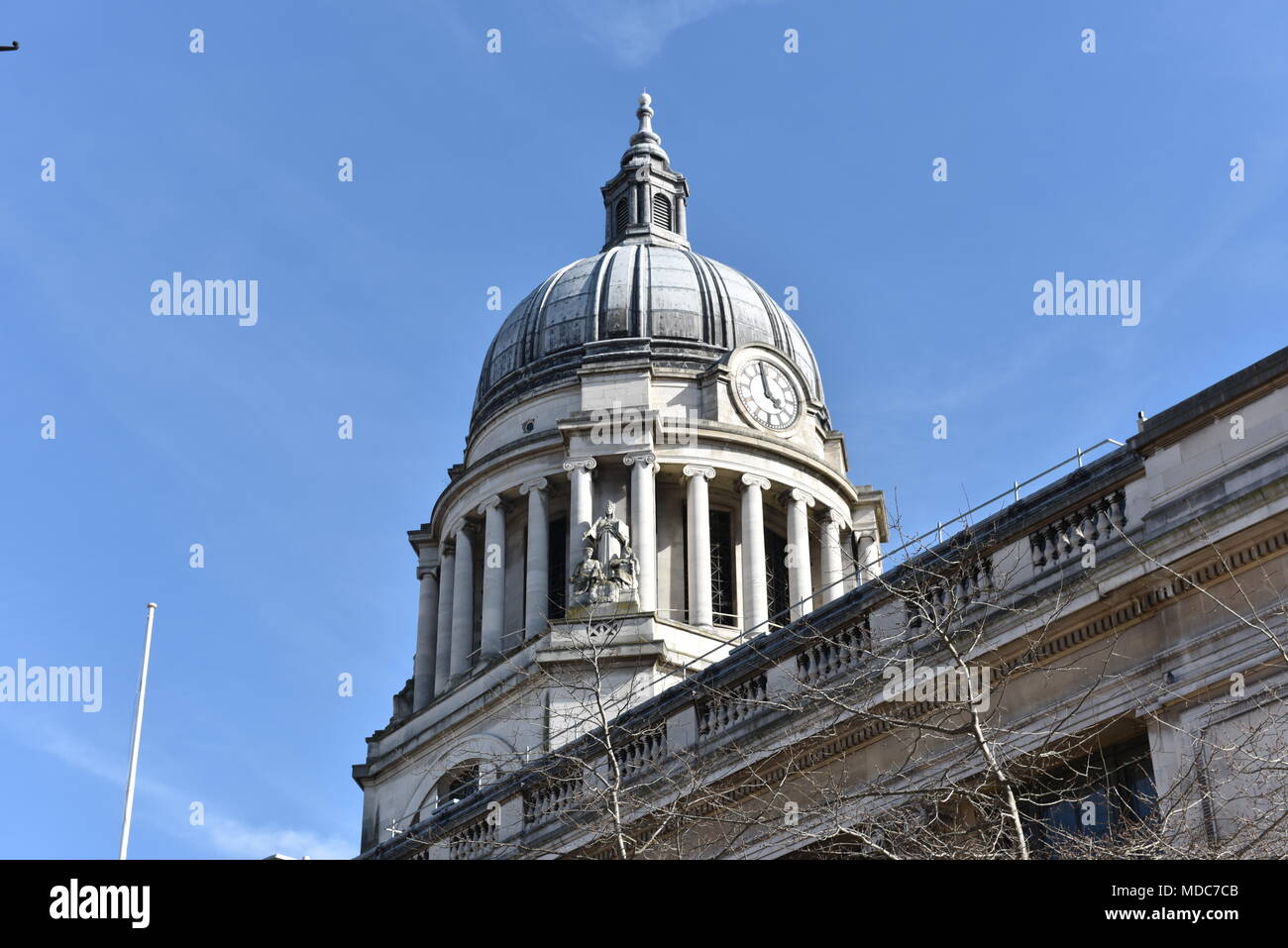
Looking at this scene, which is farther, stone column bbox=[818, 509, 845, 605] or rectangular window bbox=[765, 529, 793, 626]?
rectangular window bbox=[765, 529, 793, 626]

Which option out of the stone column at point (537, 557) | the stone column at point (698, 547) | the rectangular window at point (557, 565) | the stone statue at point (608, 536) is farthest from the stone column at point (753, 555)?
the stone column at point (537, 557)

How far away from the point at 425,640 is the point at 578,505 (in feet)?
23.6

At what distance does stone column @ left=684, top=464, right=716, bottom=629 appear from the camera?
44.0 metres

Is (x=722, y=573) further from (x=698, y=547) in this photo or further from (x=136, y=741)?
(x=136, y=741)

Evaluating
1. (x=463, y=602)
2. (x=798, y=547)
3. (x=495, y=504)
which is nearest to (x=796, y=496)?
(x=798, y=547)

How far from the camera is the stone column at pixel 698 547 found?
44.0 meters

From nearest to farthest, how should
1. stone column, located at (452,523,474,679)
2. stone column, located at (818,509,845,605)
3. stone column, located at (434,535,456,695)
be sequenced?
stone column, located at (818,509,845,605) → stone column, located at (452,523,474,679) → stone column, located at (434,535,456,695)

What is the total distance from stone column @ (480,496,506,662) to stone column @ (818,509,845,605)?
8.07 metres

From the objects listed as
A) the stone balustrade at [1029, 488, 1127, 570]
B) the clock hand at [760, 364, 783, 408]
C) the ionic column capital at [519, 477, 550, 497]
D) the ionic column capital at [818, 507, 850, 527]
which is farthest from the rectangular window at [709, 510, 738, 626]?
the stone balustrade at [1029, 488, 1127, 570]

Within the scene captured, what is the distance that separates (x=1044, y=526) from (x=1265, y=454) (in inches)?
115

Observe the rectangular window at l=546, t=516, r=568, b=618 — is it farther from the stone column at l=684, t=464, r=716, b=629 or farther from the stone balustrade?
the stone balustrade

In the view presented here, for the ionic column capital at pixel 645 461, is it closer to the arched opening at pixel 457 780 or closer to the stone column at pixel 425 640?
the stone column at pixel 425 640
